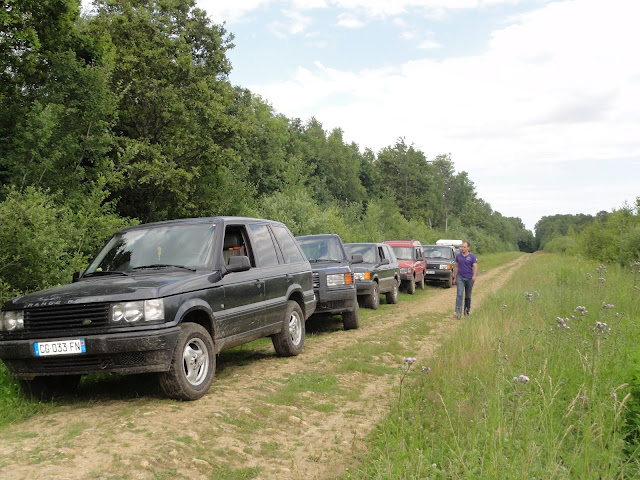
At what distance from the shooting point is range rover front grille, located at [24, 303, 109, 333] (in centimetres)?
519

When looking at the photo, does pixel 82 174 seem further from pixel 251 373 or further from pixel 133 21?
pixel 133 21

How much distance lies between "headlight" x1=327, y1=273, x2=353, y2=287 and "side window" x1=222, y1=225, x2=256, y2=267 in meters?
3.33

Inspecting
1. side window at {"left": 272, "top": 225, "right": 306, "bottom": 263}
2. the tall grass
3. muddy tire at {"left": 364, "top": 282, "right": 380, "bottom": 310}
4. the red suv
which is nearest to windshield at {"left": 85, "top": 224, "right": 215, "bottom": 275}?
side window at {"left": 272, "top": 225, "right": 306, "bottom": 263}

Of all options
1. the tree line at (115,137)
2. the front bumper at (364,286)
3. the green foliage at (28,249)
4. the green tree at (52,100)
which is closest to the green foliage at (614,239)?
the front bumper at (364,286)

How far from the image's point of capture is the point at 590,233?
31.2 metres

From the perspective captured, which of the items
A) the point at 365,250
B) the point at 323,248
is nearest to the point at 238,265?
the point at 323,248

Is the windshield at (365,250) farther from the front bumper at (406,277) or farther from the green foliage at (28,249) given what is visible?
the green foliage at (28,249)

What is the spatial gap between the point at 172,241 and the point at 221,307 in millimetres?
1109

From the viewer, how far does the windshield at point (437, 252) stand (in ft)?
84.7

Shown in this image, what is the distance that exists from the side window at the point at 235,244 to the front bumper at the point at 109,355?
183 centimetres

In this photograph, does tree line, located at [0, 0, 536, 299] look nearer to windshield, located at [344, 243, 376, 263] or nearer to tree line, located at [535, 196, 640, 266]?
windshield, located at [344, 243, 376, 263]

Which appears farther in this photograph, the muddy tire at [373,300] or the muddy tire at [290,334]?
the muddy tire at [373,300]

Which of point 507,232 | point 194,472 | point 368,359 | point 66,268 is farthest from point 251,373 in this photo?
point 507,232

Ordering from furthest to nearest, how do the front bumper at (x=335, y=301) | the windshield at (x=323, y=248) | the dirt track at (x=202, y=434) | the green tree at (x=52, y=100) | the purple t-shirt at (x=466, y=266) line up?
1. the green tree at (x=52, y=100)
2. the purple t-shirt at (x=466, y=266)
3. the windshield at (x=323, y=248)
4. the front bumper at (x=335, y=301)
5. the dirt track at (x=202, y=434)
